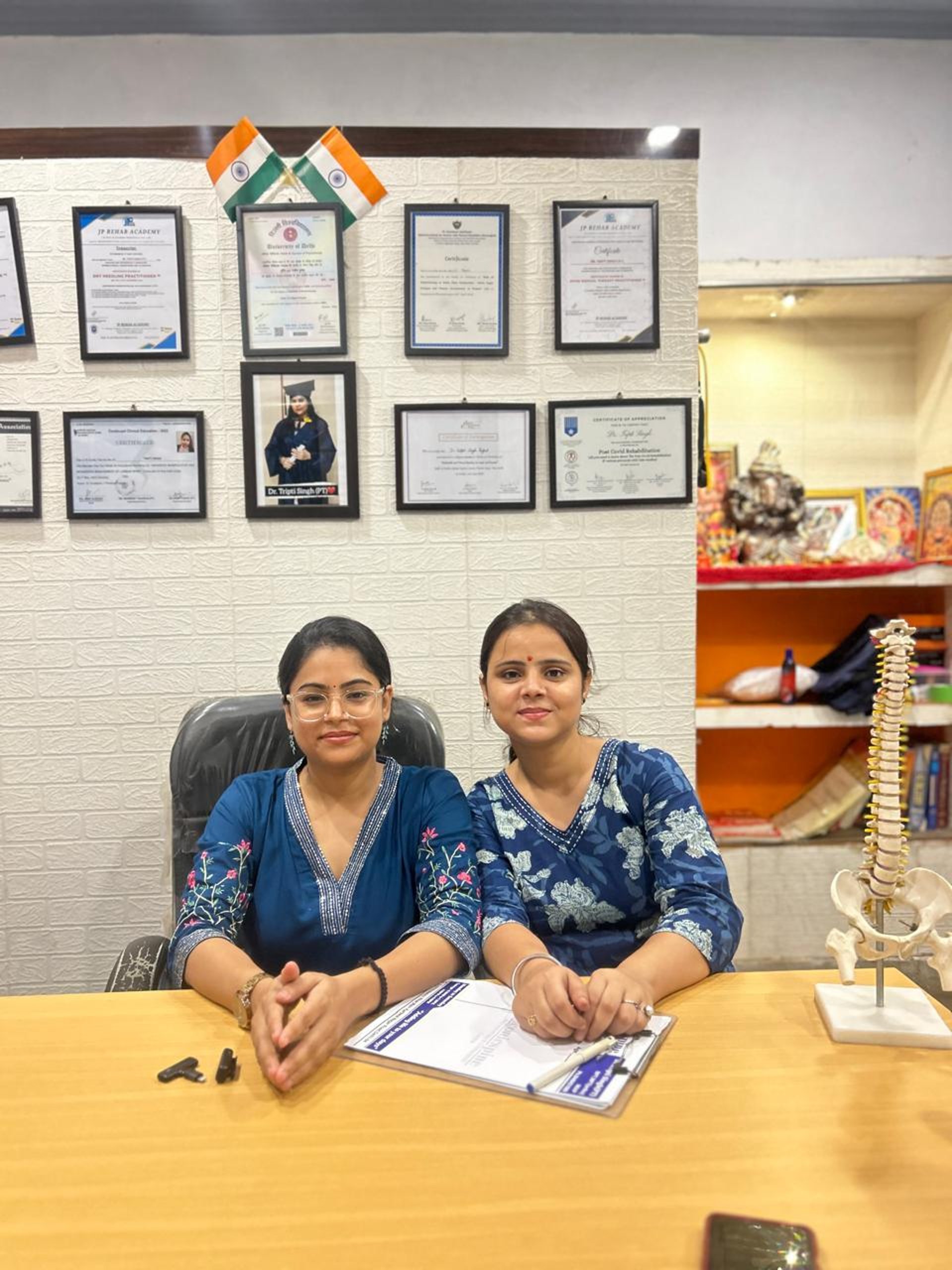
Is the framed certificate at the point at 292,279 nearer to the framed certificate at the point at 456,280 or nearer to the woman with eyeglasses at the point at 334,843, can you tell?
the framed certificate at the point at 456,280

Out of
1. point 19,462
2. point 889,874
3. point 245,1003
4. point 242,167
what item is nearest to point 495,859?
point 245,1003

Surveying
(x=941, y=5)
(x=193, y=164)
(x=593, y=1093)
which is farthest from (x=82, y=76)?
(x=593, y=1093)

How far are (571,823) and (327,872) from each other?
1.36 ft

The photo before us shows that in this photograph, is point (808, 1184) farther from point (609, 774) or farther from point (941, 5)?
point (941, 5)

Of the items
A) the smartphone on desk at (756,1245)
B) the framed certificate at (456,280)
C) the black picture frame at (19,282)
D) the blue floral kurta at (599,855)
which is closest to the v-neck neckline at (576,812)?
the blue floral kurta at (599,855)

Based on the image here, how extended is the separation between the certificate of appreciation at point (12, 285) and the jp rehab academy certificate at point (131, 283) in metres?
0.15

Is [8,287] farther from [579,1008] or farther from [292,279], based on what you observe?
[579,1008]

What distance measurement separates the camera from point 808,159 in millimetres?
3201

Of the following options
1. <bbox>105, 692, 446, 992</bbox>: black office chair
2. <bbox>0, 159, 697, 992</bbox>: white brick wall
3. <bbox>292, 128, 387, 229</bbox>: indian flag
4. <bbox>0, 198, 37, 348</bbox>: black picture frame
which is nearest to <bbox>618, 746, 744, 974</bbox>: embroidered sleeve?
<bbox>105, 692, 446, 992</bbox>: black office chair

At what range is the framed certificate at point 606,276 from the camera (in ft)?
7.63

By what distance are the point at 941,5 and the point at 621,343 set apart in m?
1.97

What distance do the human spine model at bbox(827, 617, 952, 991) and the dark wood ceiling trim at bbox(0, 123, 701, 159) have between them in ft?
5.66

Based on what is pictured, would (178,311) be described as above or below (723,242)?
below

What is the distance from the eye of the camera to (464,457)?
2.37m
